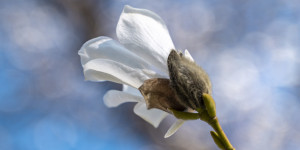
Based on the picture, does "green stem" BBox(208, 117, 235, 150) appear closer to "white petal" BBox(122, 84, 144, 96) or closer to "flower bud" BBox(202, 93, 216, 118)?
A: "flower bud" BBox(202, 93, 216, 118)

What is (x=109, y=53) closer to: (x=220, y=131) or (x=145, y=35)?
(x=145, y=35)

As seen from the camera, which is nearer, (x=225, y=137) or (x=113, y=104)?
(x=225, y=137)

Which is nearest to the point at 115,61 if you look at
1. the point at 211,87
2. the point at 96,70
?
the point at 96,70

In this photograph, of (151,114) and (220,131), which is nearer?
(220,131)

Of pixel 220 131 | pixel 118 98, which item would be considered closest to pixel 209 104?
pixel 220 131

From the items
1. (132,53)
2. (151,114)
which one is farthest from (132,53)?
(151,114)

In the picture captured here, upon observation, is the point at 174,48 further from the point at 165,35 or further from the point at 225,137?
the point at 225,137

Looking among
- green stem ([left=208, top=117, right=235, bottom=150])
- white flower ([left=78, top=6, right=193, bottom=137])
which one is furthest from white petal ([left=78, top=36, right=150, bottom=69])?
green stem ([left=208, top=117, right=235, bottom=150])

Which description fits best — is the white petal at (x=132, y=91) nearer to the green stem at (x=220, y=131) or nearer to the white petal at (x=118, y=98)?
the white petal at (x=118, y=98)
